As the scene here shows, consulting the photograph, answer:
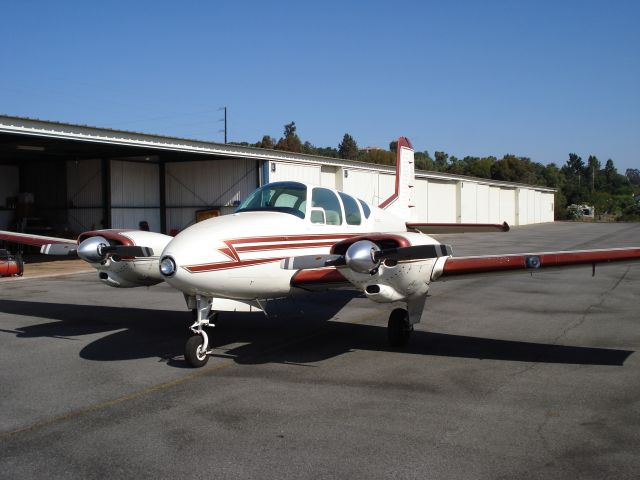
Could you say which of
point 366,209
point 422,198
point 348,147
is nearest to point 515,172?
point 348,147

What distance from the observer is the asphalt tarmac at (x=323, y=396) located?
4.93 meters

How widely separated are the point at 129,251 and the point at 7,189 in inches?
1219

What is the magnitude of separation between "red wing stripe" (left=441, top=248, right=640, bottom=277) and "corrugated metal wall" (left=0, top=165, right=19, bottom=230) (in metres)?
32.1

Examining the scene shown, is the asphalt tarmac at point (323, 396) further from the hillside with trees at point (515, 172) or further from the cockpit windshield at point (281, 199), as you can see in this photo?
the hillside with trees at point (515, 172)

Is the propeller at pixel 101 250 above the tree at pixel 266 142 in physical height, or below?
below

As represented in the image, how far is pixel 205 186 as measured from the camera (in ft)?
109

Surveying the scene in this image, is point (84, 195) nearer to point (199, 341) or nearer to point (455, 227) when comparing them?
point (455, 227)

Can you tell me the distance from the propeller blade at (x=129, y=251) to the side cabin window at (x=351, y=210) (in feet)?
10.8

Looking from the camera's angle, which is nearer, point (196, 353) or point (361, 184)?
point (196, 353)

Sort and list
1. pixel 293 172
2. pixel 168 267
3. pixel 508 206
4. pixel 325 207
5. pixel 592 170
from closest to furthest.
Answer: pixel 168 267 → pixel 325 207 → pixel 293 172 → pixel 508 206 → pixel 592 170

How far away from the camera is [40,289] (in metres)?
16.6

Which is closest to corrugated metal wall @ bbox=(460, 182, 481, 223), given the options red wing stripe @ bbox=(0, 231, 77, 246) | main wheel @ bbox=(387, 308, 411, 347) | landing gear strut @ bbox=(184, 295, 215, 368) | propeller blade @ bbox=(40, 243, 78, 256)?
main wheel @ bbox=(387, 308, 411, 347)

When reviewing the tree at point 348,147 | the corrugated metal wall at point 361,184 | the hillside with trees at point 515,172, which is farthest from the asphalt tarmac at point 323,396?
the tree at point 348,147

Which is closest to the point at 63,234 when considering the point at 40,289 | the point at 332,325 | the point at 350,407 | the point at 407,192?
the point at 40,289
